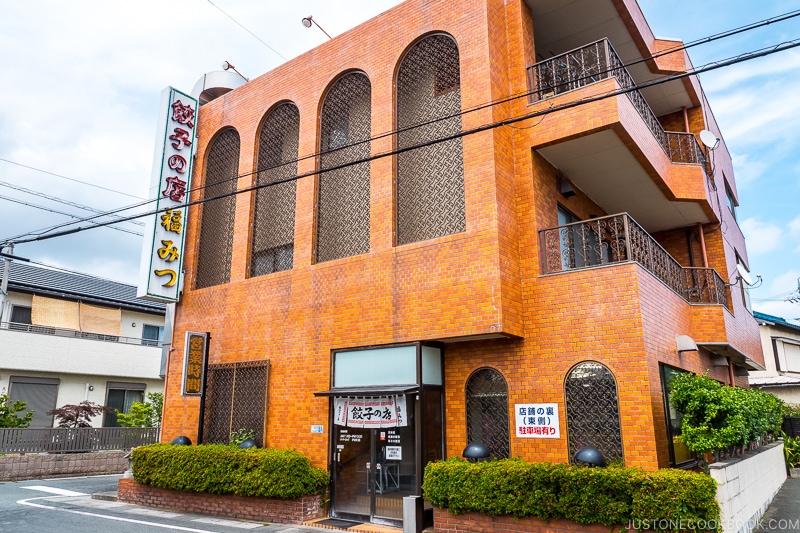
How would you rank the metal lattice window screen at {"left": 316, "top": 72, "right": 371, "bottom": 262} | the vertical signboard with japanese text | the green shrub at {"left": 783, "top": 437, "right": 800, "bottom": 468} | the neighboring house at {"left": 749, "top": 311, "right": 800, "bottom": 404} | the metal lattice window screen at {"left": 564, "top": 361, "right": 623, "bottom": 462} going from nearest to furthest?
1. the metal lattice window screen at {"left": 564, "top": 361, "right": 623, "bottom": 462}
2. the metal lattice window screen at {"left": 316, "top": 72, "right": 371, "bottom": 262}
3. the vertical signboard with japanese text
4. the green shrub at {"left": 783, "top": 437, "right": 800, "bottom": 468}
5. the neighboring house at {"left": 749, "top": 311, "right": 800, "bottom": 404}

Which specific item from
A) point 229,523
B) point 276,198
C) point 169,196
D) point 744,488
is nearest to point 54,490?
point 229,523

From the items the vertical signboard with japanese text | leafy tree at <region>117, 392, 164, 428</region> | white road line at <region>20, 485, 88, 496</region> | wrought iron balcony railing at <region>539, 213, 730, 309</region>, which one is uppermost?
wrought iron balcony railing at <region>539, 213, 730, 309</region>

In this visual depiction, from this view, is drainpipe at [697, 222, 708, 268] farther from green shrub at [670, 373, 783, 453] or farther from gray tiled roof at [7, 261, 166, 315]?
gray tiled roof at [7, 261, 166, 315]

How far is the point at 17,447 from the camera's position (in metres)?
18.9

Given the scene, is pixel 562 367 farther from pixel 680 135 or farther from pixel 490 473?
pixel 680 135

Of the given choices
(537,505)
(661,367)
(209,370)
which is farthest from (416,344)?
(209,370)

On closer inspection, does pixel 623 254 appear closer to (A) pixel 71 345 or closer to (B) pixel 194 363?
(B) pixel 194 363

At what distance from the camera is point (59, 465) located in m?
19.2

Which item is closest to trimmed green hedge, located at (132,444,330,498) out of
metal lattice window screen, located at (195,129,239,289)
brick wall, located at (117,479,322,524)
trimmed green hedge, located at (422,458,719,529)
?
brick wall, located at (117,479,322,524)

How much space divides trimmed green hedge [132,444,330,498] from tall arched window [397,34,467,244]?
523 cm

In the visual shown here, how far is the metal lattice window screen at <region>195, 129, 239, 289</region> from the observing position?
15.7 meters

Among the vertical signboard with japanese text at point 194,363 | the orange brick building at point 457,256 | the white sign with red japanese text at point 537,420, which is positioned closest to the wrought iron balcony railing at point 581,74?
the orange brick building at point 457,256

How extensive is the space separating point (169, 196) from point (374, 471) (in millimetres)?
9498

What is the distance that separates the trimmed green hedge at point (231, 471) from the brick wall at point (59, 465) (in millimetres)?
7845
